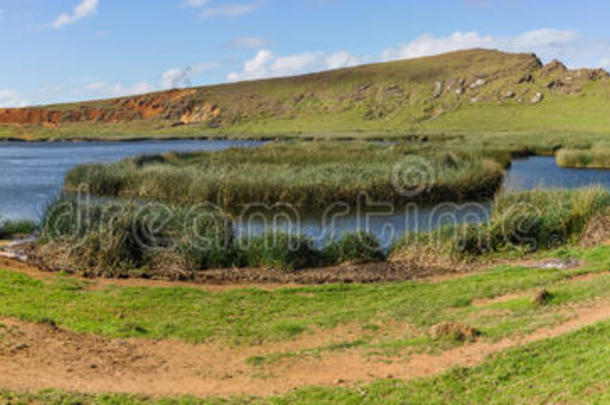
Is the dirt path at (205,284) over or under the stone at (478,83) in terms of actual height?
under

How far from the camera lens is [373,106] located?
118 meters

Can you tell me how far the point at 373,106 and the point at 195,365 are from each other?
Answer: 112 m

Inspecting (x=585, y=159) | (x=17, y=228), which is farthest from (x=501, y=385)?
(x=585, y=159)

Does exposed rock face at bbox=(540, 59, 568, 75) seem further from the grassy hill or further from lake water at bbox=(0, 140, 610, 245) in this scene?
lake water at bbox=(0, 140, 610, 245)

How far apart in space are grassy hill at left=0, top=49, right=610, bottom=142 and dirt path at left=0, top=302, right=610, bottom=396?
6916cm

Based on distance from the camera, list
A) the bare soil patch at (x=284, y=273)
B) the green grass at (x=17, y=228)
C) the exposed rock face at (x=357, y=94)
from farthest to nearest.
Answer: the exposed rock face at (x=357, y=94) < the green grass at (x=17, y=228) < the bare soil patch at (x=284, y=273)

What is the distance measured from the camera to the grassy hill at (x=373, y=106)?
90.4 metres

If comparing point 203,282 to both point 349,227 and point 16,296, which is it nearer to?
point 16,296

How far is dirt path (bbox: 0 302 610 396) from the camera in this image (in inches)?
321

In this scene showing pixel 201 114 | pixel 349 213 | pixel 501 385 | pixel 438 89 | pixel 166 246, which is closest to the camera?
pixel 501 385

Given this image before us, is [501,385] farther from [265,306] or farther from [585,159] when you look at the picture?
[585,159]

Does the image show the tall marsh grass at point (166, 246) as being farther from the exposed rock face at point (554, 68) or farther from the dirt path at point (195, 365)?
the exposed rock face at point (554, 68)

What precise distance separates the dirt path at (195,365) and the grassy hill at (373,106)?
6916 centimetres

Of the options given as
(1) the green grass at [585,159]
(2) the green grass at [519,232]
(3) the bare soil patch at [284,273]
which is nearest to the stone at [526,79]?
(1) the green grass at [585,159]
